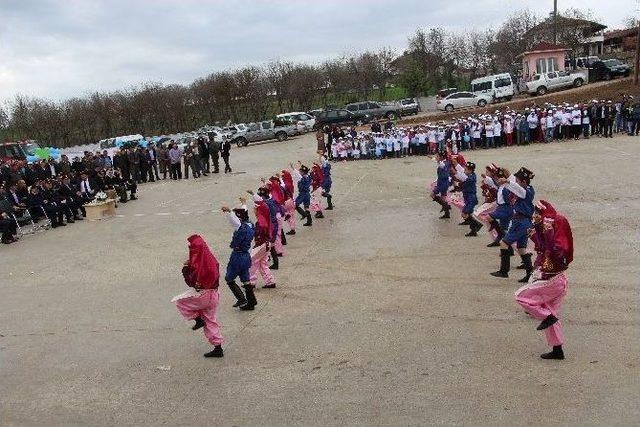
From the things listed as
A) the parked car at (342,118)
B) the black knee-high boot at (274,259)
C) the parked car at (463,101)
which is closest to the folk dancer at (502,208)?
the black knee-high boot at (274,259)

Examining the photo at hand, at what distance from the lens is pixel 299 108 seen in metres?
62.6

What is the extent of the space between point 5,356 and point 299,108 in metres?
56.0

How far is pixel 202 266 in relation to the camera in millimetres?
7328

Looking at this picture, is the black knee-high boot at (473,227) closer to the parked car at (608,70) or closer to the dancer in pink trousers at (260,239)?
the dancer in pink trousers at (260,239)

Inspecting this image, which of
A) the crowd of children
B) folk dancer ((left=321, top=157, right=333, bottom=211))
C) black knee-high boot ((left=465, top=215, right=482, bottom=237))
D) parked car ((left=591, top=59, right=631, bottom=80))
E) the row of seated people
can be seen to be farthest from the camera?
parked car ((left=591, top=59, right=631, bottom=80))

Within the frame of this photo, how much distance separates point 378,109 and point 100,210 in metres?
27.1

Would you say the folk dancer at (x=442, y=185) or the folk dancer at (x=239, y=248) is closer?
the folk dancer at (x=239, y=248)

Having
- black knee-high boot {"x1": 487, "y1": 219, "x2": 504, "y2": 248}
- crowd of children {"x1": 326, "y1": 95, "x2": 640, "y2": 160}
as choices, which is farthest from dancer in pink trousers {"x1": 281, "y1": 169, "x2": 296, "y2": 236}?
crowd of children {"x1": 326, "y1": 95, "x2": 640, "y2": 160}

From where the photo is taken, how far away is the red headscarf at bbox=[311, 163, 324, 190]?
50.8 ft

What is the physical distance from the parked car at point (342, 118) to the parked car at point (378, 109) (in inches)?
12.2

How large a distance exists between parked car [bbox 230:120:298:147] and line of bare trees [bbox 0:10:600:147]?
1973 centimetres

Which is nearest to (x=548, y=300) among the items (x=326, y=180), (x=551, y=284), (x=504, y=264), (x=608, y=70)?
(x=551, y=284)

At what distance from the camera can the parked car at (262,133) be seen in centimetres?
4147

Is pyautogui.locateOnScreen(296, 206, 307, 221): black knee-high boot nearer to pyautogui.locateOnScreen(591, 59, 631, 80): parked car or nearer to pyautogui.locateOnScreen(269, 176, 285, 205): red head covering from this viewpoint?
pyautogui.locateOnScreen(269, 176, 285, 205): red head covering
